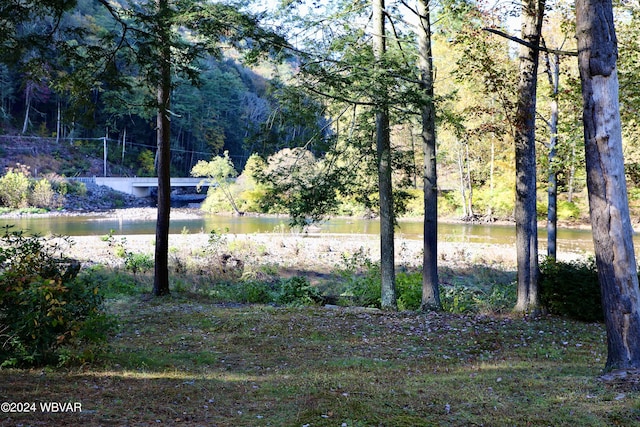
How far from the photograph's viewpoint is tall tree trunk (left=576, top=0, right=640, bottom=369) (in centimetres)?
490

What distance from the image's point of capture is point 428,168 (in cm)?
1036

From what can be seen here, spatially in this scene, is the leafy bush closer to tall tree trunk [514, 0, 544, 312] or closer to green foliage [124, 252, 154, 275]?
tall tree trunk [514, 0, 544, 312]

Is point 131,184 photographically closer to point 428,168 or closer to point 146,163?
point 146,163

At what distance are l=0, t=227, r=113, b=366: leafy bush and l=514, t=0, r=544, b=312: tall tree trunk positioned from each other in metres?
6.95

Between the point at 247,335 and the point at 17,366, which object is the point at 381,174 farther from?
the point at 17,366

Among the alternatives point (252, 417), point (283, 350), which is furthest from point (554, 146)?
point (252, 417)

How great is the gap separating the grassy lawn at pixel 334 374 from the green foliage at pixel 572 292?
14.2 inches

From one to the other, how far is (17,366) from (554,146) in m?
10.8

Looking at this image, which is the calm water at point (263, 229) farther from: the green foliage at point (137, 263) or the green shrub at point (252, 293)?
the green shrub at point (252, 293)

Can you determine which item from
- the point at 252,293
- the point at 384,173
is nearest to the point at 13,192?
the point at 252,293

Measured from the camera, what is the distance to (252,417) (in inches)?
163

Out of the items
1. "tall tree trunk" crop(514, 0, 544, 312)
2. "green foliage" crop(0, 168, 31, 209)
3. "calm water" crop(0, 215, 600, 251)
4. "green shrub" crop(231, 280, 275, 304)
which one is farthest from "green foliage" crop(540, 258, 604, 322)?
"green foliage" crop(0, 168, 31, 209)

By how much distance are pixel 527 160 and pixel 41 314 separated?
7.62 meters

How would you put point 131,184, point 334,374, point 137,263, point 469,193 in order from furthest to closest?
point 131,184 → point 469,193 → point 137,263 → point 334,374
